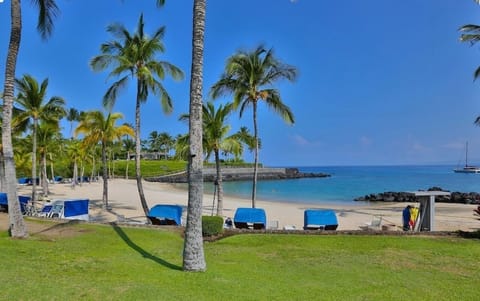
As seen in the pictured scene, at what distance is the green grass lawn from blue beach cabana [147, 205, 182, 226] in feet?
9.74

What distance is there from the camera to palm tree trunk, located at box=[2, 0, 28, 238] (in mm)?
10141

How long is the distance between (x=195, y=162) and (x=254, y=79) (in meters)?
10.7

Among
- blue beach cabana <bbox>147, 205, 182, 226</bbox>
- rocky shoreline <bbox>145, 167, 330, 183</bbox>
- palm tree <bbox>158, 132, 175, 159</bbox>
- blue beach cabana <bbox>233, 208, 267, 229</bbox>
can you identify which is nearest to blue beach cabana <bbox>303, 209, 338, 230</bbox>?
blue beach cabana <bbox>233, 208, 267, 229</bbox>

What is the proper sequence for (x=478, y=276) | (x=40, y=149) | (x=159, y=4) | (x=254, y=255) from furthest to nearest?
1. (x=40, y=149)
2. (x=159, y=4)
3. (x=254, y=255)
4. (x=478, y=276)

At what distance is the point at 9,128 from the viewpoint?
1036cm

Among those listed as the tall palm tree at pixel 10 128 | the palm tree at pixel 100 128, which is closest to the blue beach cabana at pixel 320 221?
the tall palm tree at pixel 10 128

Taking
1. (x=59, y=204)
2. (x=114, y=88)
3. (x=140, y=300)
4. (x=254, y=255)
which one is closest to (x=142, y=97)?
(x=114, y=88)

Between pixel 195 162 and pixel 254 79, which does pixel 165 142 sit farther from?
pixel 195 162

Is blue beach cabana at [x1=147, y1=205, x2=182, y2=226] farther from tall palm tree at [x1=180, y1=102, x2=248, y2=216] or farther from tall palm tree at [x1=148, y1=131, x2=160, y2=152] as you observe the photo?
tall palm tree at [x1=148, y1=131, x2=160, y2=152]

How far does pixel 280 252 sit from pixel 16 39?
1008 cm

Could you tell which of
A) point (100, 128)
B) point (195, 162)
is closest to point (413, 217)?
point (195, 162)

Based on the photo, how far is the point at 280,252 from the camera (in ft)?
32.2

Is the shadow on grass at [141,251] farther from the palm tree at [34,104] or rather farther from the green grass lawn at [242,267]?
the palm tree at [34,104]

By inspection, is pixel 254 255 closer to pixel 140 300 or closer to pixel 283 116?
pixel 140 300
